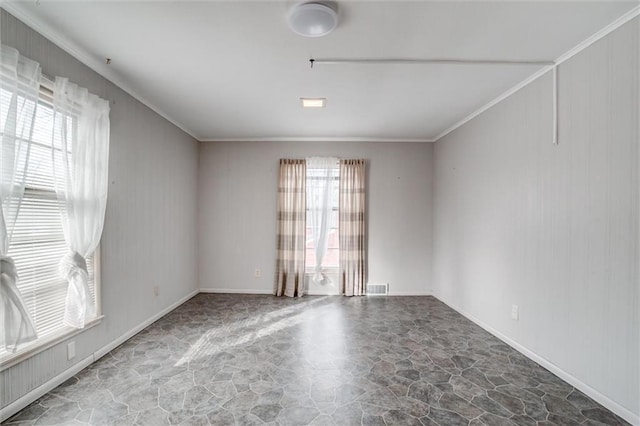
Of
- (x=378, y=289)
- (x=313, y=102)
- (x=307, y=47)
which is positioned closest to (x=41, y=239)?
(x=307, y=47)

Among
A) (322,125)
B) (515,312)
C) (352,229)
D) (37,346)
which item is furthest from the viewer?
(352,229)

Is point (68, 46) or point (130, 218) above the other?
point (68, 46)

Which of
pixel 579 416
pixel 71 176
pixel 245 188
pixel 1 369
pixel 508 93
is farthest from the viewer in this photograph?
pixel 245 188

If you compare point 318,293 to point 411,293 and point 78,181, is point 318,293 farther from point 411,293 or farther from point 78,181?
point 78,181

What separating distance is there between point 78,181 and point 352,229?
134 inches

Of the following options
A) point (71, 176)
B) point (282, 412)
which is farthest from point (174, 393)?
point (71, 176)

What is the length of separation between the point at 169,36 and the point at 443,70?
7.26ft

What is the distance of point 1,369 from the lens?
170 centimetres

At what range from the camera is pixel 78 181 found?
2.20 meters

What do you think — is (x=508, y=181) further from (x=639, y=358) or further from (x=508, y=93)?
(x=639, y=358)

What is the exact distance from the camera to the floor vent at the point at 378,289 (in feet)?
15.2

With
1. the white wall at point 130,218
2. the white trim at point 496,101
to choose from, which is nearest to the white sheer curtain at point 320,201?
the white trim at point 496,101

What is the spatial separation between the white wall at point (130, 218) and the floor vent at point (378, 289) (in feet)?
9.33

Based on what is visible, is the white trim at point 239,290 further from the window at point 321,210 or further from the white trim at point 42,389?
the white trim at point 42,389
